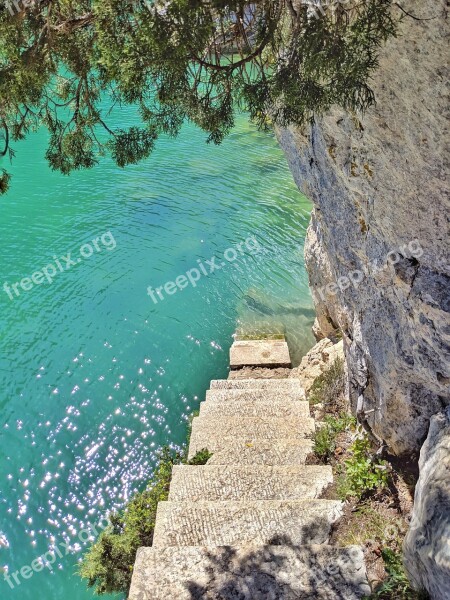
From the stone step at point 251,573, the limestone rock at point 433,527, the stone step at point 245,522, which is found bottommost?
the stone step at point 245,522

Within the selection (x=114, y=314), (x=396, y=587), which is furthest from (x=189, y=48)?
(x=114, y=314)

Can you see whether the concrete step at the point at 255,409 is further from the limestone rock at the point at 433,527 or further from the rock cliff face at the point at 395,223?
the limestone rock at the point at 433,527

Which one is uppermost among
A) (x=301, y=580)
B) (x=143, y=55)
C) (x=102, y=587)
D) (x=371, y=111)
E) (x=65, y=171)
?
(x=143, y=55)

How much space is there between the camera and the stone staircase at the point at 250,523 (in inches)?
189

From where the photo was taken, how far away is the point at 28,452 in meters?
9.73

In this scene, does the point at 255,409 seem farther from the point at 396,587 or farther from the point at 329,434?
the point at 396,587

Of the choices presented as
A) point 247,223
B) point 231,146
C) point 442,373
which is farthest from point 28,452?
point 231,146

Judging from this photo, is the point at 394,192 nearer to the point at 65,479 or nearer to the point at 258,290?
the point at 65,479

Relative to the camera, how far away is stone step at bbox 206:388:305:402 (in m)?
9.27

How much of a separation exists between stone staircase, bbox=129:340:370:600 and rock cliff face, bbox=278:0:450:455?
1.40 meters

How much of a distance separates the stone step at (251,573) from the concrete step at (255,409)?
11.7 ft

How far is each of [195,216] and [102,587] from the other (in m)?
12.0

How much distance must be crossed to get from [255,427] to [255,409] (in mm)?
551

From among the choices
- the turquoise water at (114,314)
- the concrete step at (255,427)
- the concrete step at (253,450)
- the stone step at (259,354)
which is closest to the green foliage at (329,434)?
the concrete step at (253,450)
